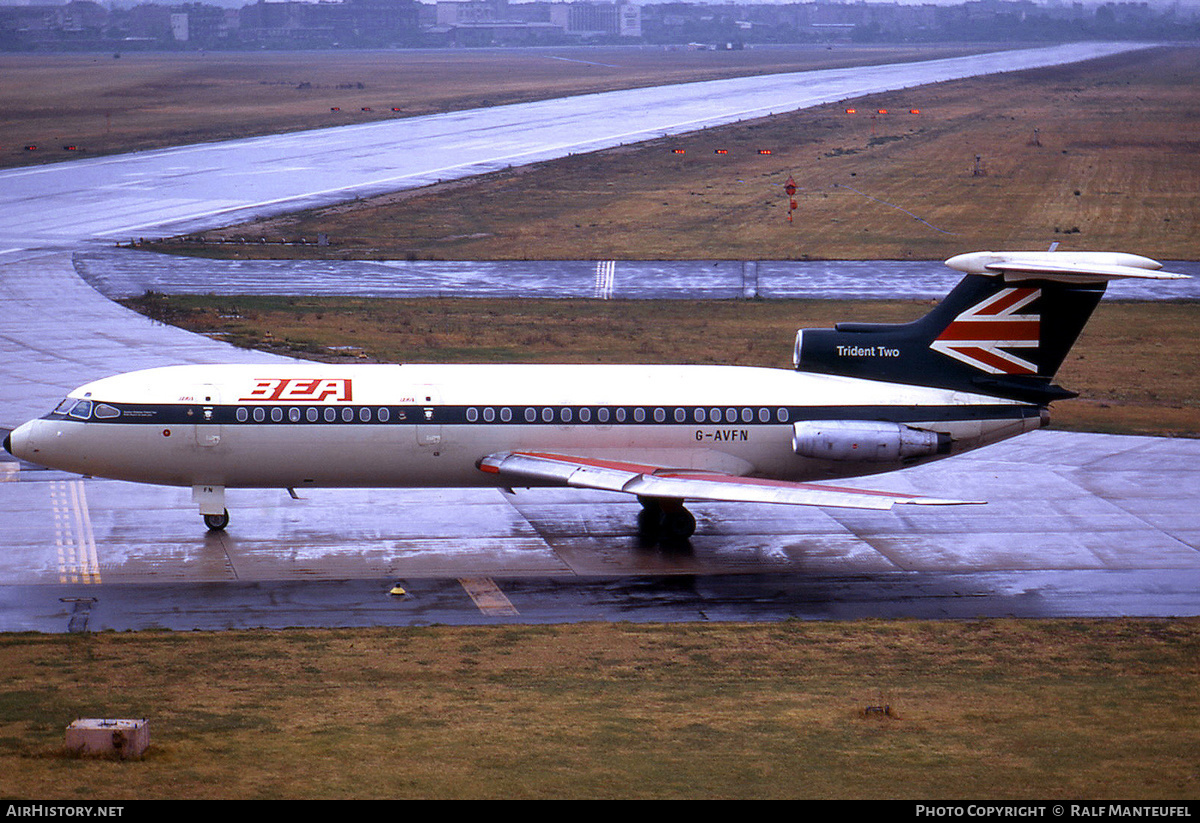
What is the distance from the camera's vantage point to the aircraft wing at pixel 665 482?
26.6 metres

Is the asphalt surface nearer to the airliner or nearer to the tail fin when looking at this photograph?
the airliner

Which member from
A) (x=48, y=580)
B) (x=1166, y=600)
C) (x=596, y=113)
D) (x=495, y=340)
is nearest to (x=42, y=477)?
(x=48, y=580)

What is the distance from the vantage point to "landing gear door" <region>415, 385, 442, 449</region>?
28.6 meters

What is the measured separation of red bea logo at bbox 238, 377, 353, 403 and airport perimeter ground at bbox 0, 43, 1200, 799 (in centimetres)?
668

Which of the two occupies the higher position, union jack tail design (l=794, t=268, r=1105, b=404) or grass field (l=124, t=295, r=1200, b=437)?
union jack tail design (l=794, t=268, r=1105, b=404)

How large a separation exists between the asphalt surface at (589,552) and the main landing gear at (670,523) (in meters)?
0.47

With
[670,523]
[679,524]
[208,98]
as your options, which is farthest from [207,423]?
[208,98]

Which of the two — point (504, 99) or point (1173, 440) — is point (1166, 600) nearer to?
point (1173, 440)

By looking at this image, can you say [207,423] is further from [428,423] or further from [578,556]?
[578,556]

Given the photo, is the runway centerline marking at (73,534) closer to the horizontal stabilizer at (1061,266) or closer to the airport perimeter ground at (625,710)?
the airport perimeter ground at (625,710)

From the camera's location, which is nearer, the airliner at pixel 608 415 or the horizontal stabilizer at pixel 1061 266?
the horizontal stabilizer at pixel 1061 266

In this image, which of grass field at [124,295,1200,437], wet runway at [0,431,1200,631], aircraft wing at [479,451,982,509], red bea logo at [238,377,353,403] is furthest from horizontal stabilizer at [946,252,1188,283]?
red bea logo at [238,377,353,403]

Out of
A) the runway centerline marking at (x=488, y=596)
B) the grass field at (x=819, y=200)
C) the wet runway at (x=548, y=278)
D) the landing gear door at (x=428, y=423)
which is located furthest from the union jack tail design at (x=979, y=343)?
the grass field at (x=819, y=200)
